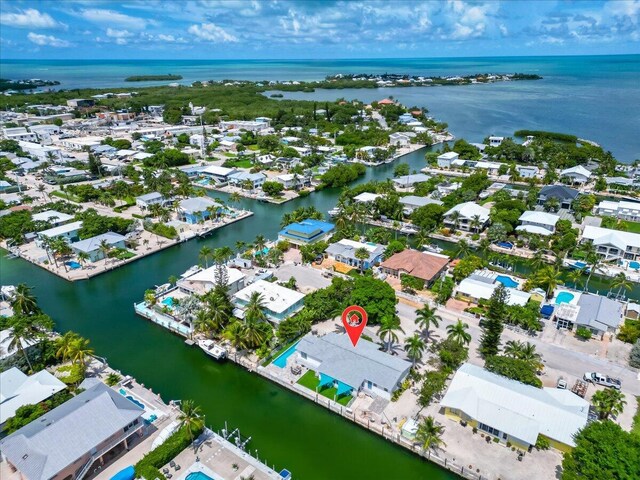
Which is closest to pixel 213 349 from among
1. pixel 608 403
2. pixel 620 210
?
pixel 608 403

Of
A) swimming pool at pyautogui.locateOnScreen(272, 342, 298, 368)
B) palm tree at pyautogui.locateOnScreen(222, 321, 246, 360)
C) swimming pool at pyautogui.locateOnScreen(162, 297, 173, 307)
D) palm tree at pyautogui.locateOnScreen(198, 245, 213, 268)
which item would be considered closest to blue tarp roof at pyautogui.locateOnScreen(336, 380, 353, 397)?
swimming pool at pyautogui.locateOnScreen(272, 342, 298, 368)

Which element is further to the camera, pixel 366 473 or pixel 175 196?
pixel 175 196

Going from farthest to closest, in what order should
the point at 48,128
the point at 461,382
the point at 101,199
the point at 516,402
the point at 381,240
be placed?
1. the point at 48,128
2. the point at 101,199
3. the point at 381,240
4. the point at 461,382
5. the point at 516,402

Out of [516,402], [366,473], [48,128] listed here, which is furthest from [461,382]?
[48,128]

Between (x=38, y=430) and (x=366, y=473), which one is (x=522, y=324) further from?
(x=38, y=430)

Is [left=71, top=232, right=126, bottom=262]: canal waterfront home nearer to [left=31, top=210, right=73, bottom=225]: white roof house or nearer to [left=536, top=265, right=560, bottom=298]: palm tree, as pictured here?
[left=31, top=210, right=73, bottom=225]: white roof house

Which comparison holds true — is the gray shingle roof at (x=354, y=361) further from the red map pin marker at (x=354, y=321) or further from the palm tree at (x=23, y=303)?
the palm tree at (x=23, y=303)
